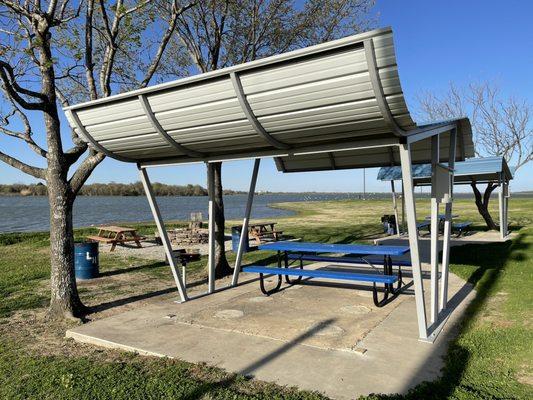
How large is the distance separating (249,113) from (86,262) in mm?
6797

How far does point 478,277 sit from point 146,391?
7.32m

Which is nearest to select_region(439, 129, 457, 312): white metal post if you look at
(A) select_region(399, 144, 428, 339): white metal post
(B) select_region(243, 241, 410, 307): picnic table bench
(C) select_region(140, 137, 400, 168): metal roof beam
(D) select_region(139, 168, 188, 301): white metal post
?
(B) select_region(243, 241, 410, 307): picnic table bench

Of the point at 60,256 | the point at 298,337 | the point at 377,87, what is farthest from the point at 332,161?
the point at 60,256

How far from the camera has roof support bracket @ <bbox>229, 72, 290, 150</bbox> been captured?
4.48 m

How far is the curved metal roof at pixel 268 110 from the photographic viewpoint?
3.80 m

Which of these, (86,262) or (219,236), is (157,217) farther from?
(86,262)

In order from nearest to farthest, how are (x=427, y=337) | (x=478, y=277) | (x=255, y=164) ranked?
(x=427, y=337)
(x=255, y=164)
(x=478, y=277)

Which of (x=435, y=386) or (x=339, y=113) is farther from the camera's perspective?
(x=339, y=113)

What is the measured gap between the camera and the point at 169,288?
8578mm

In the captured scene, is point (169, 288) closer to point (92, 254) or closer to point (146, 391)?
point (92, 254)

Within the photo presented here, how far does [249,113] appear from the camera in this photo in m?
4.73

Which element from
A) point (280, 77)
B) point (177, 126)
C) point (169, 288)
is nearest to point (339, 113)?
point (280, 77)

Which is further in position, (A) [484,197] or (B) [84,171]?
(A) [484,197]

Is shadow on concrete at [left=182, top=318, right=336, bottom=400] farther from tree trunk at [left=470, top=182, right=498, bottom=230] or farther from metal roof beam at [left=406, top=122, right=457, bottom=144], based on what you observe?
tree trunk at [left=470, top=182, right=498, bottom=230]
